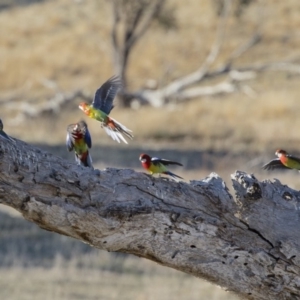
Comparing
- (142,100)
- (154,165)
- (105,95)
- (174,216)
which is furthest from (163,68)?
(174,216)

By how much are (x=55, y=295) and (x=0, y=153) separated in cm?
627

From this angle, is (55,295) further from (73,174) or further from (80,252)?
(73,174)

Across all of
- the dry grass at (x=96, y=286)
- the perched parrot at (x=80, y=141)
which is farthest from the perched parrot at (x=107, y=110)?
the dry grass at (x=96, y=286)

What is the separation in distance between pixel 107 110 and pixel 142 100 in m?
20.7

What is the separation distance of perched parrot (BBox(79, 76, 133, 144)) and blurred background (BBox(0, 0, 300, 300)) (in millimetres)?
1335

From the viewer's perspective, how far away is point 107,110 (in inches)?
143

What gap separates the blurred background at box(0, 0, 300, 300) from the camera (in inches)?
398

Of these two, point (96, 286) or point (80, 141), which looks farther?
point (96, 286)

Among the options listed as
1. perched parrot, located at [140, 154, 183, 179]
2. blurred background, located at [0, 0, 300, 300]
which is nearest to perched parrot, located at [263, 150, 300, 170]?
perched parrot, located at [140, 154, 183, 179]

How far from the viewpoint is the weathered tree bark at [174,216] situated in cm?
303

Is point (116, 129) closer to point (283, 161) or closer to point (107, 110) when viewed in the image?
point (107, 110)

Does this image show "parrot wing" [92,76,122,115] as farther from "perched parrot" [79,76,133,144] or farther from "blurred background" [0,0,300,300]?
"blurred background" [0,0,300,300]

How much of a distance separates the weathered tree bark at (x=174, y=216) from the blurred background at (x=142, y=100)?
1152 mm

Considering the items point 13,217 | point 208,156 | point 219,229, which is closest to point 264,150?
point 208,156
